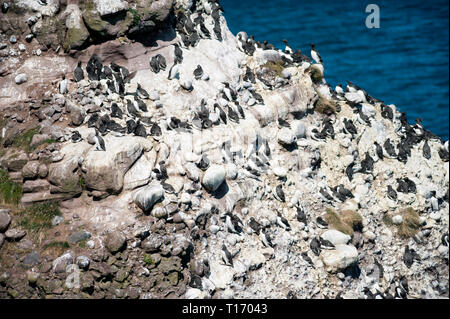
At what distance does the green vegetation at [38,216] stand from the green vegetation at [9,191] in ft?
1.50

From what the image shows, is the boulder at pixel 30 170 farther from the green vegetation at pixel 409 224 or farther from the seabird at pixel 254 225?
the green vegetation at pixel 409 224

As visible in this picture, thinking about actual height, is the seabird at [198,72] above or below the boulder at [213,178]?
above

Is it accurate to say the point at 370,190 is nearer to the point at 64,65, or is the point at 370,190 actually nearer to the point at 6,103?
the point at 64,65

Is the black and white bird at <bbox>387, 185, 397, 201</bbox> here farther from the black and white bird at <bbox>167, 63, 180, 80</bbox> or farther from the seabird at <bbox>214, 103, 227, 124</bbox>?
the black and white bird at <bbox>167, 63, 180, 80</bbox>

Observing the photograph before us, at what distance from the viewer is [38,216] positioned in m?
13.3

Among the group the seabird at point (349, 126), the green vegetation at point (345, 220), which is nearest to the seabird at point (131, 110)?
the green vegetation at point (345, 220)

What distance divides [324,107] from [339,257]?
20.3ft

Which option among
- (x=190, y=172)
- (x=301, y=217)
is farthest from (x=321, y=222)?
(x=190, y=172)

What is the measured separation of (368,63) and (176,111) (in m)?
26.1

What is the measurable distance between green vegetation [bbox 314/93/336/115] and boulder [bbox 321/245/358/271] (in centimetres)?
564

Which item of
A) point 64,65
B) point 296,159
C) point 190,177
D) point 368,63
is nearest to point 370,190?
point 296,159

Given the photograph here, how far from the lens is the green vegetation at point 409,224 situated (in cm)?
1828

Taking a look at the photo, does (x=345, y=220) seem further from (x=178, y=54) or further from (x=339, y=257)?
(x=178, y=54)

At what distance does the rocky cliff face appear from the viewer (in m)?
13.2
